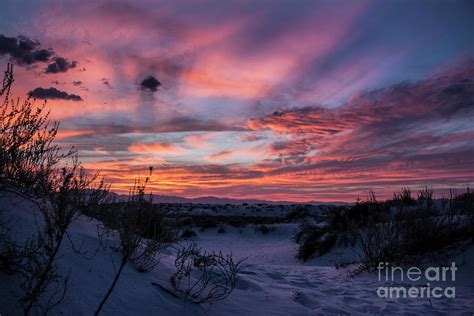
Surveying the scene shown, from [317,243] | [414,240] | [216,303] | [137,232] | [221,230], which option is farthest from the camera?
[221,230]

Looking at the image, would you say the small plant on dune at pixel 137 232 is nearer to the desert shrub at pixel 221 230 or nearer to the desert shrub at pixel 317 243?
the desert shrub at pixel 317 243

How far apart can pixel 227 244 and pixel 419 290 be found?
47.0 ft

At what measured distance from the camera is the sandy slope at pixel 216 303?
144 inches

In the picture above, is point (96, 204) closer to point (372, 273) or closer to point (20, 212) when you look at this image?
point (20, 212)

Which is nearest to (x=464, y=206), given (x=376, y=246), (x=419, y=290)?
(x=376, y=246)

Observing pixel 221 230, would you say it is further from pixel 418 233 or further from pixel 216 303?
pixel 216 303

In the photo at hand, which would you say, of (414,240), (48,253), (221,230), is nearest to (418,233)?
(414,240)

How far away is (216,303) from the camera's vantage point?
15.4 feet

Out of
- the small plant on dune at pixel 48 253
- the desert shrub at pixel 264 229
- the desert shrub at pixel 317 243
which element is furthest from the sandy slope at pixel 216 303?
the desert shrub at pixel 264 229

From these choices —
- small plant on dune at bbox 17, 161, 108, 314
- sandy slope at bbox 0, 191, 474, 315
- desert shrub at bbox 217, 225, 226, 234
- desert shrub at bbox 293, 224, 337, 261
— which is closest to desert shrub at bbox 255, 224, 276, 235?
desert shrub at bbox 217, 225, 226, 234

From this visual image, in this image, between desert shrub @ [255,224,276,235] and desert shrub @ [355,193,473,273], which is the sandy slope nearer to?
desert shrub @ [355,193,473,273]

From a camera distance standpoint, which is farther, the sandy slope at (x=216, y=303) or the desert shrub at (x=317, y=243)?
the desert shrub at (x=317, y=243)

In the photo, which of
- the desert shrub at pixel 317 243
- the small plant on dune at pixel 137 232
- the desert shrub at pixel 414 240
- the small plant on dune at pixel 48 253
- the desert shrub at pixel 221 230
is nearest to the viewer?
the small plant on dune at pixel 48 253

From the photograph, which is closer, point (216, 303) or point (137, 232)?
point (137, 232)
